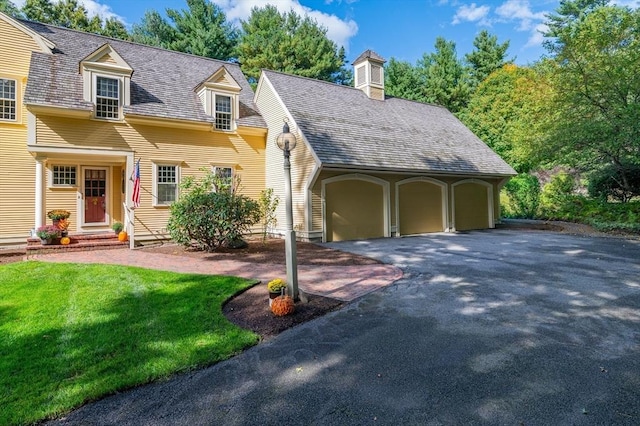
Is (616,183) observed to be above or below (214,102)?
below

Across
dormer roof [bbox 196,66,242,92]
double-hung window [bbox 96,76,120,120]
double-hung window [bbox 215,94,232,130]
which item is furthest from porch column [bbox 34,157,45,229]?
dormer roof [bbox 196,66,242,92]

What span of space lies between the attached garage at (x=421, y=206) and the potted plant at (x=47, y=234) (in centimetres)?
1206

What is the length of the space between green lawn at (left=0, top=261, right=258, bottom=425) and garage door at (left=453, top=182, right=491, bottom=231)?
1303 cm

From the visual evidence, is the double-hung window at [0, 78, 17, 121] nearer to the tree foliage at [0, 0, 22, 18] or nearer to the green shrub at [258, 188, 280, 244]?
the green shrub at [258, 188, 280, 244]

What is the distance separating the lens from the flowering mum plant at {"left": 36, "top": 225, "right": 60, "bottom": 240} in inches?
404

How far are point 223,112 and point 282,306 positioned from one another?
36.1ft

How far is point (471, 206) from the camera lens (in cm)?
1709

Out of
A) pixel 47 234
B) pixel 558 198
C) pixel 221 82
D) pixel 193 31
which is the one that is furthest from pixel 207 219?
pixel 193 31

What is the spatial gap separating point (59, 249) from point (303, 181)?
7938mm

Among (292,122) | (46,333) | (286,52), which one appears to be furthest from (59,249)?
(286,52)

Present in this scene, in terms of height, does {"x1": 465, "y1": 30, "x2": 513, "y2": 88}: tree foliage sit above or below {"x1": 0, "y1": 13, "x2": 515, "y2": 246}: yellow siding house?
above

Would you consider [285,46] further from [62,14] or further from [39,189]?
[39,189]

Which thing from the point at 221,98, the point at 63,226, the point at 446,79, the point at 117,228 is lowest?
the point at 117,228

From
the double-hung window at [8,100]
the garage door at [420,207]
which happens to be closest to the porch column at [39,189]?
the double-hung window at [8,100]
